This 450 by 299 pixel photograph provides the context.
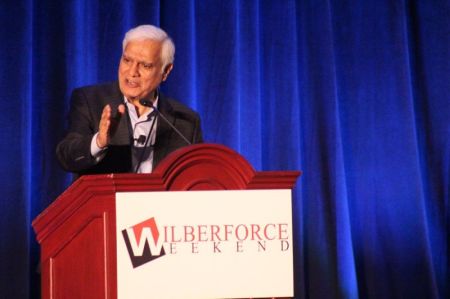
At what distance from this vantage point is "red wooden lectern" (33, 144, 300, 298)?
214 cm

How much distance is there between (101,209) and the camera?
2.16m

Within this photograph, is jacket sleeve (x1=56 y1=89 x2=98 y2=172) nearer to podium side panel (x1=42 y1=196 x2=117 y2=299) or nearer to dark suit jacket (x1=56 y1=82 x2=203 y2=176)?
dark suit jacket (x1=56 y1=82 x2=203 y2=176)

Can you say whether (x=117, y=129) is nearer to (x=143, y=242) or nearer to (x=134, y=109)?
(x=134, y=109)

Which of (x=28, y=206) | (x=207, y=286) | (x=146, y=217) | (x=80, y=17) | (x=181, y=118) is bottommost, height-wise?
(x=207, y=286)

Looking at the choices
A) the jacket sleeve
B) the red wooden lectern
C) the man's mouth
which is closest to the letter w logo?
the red wooden lectern

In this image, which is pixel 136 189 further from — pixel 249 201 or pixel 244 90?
pixel 244 90

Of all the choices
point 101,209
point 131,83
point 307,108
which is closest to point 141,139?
point 131,83

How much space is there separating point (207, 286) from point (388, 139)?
7.97 ft

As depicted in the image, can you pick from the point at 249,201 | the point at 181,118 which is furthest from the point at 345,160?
the point at 249,201

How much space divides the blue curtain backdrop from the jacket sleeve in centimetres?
53

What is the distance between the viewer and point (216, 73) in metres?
4.01

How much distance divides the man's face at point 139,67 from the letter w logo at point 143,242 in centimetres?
103

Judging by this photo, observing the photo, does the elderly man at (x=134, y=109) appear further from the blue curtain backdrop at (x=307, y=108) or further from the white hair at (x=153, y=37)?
Answer: the blue curtain backdrop at (x=307, y=108)

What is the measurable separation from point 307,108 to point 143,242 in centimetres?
224
